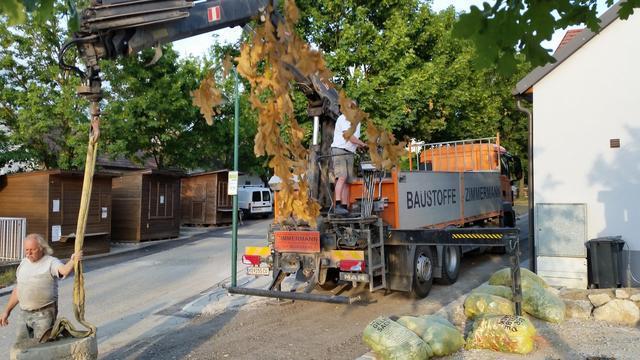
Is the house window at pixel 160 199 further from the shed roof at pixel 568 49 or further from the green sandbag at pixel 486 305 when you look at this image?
the green sandbag at pixel 486 305

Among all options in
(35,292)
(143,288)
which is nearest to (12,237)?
(143,288)

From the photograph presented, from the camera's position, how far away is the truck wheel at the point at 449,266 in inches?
375

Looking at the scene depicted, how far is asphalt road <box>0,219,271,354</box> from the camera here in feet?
25.1

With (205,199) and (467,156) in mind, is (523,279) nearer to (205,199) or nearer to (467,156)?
(467,156)

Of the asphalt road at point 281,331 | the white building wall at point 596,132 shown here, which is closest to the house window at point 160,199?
the asphalt road at point 281,331

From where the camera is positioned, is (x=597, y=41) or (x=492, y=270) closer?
(x=597, y=41)

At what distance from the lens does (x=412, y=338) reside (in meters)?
5.53

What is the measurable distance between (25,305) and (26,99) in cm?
1646

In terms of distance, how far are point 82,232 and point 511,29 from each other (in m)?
3.54

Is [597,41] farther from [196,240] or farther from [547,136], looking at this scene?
[196,240]

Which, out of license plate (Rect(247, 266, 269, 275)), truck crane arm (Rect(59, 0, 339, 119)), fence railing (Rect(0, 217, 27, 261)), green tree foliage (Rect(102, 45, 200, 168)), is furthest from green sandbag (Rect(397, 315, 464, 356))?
green tree foliage (Rect(102, 45, 200, 168))

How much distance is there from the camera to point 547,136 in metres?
9.67

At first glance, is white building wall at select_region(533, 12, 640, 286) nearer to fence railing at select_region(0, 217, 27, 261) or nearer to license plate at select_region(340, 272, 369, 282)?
license plate at select_region(340, 272, 369, 282)

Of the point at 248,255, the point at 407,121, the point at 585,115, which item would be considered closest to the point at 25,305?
the point at 248,255
